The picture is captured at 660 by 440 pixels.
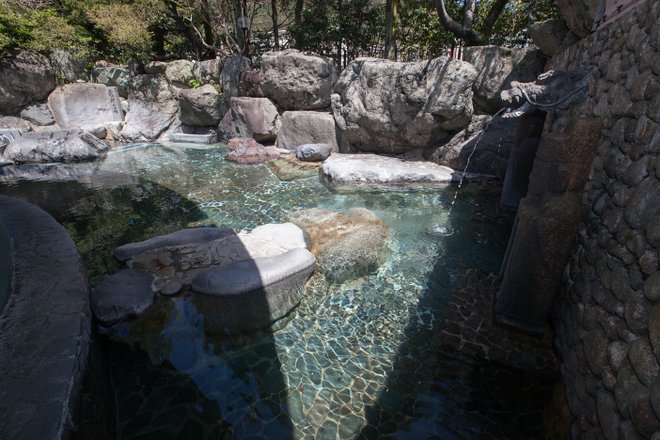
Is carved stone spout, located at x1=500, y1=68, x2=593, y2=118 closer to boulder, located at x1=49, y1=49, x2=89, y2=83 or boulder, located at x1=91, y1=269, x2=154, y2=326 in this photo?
boulder, located at x1=91, y1=269, x2=154, y2=326

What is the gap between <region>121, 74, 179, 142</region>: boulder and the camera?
43.8ft

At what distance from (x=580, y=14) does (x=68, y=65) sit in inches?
658

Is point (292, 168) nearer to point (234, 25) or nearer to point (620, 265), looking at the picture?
point (620, 265)

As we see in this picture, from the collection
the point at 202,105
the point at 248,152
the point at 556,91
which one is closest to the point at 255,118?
the point at 248,152

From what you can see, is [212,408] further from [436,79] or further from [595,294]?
[436,79]

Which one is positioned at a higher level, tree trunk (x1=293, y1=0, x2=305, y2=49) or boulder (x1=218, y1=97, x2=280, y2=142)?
Answer: tree trunk (x1=293, y1=0, x2=305, y2=49)

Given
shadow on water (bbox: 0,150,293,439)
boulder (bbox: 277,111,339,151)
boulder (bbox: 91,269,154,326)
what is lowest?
shadow on water (bbox: 0,150,293,439)

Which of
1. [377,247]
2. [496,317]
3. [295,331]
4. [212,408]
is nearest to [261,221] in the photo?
[377,247]

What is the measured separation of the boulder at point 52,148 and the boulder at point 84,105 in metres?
2.64

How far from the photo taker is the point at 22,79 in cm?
1205

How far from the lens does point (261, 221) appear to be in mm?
6195

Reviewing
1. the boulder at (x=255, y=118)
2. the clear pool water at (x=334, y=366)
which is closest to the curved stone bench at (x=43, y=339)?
the clear pool water at (x=334, y=366)

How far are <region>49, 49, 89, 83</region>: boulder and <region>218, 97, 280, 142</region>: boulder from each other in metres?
7.25

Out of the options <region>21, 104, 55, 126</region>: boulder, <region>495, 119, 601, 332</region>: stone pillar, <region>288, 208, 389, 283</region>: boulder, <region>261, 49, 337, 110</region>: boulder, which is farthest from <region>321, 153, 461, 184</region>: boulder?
<region>21, 104, 55, 126</region>: boulder
